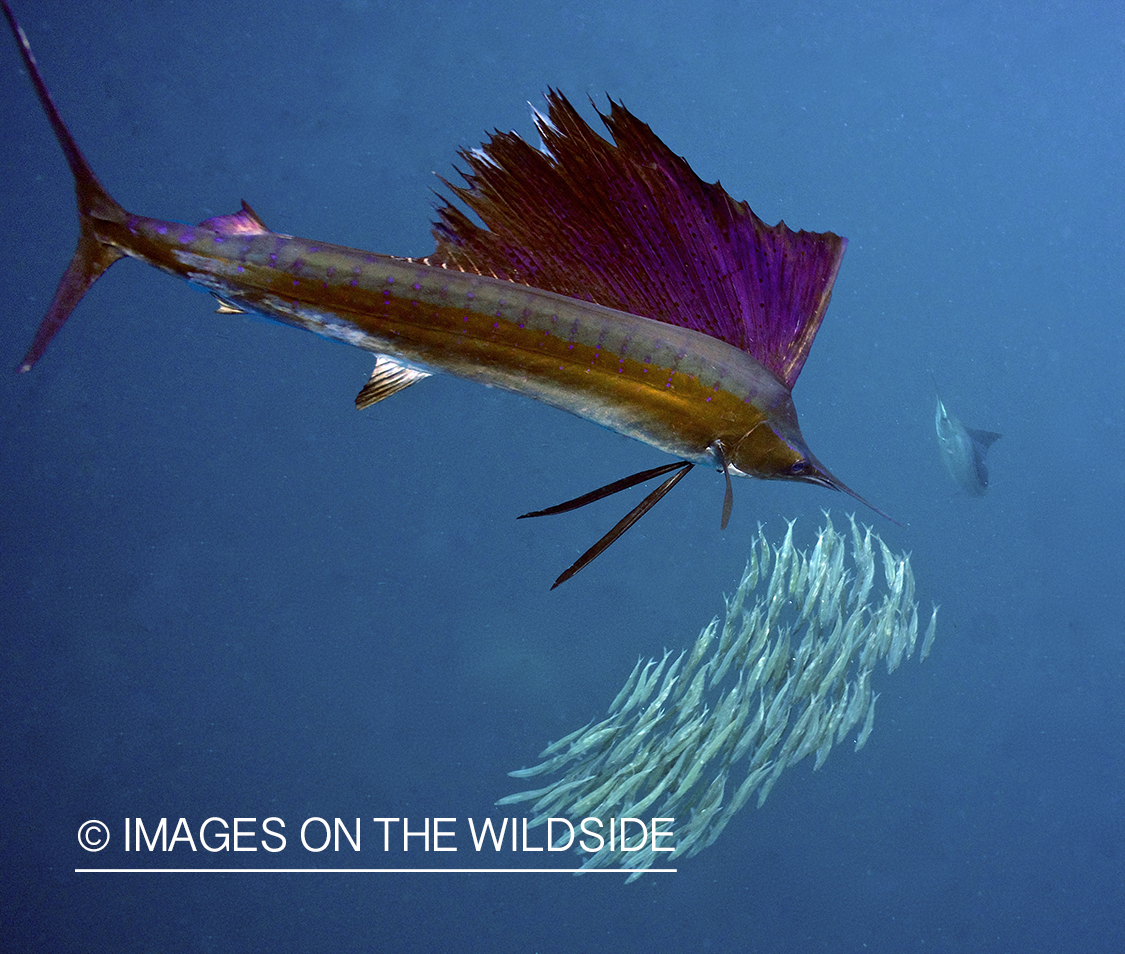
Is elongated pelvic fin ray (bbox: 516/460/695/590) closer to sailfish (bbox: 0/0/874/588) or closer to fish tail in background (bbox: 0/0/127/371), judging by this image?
sailfish (bbox: 0/0/874/588)

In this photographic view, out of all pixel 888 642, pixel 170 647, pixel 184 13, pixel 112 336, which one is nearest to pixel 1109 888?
pixel 888 642

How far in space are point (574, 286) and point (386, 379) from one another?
442 mm

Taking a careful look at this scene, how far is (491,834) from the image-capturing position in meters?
4.16

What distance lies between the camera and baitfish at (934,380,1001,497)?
507 centimetres

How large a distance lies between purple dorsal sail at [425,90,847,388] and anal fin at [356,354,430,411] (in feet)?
0.76

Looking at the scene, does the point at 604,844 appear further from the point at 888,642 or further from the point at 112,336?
the point at 112,336

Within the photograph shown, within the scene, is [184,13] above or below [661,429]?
above

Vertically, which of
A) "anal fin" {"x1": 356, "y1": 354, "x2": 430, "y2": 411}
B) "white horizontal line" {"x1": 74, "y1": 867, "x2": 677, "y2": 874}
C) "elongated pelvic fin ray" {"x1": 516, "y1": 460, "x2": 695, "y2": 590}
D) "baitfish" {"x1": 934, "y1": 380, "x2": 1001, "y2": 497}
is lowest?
"white horizontal line" {"x1": 74, "y1": 867, "x2": 677, "y2": 874}

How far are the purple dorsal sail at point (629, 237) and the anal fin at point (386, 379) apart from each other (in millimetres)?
233

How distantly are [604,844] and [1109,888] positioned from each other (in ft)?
17.8

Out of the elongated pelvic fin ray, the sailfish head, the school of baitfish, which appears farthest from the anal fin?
the school of baitfish

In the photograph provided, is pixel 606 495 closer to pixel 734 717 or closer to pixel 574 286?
pixel 574 286

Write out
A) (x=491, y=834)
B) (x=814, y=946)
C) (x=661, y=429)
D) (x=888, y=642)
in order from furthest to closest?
(x=814, y=946) < (x=491, y=834) < (x=888, y=642) < (x=661, y=429)

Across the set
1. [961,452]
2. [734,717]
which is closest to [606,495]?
[734,717]
